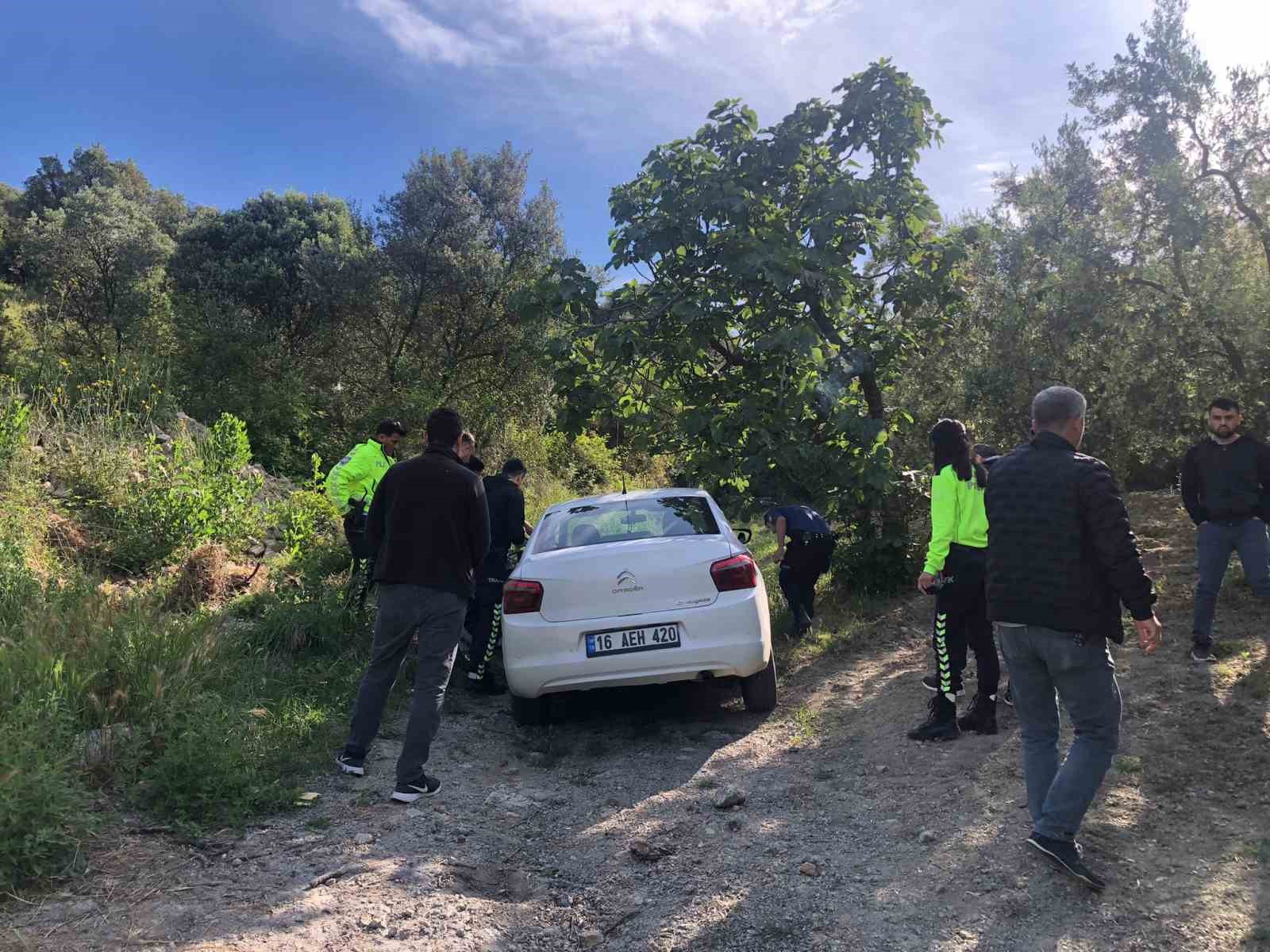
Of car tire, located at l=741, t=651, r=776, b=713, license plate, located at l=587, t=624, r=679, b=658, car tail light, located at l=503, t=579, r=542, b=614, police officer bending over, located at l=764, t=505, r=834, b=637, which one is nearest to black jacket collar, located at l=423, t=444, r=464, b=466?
car tail light, located at l=503, t=579, r=542, b=614

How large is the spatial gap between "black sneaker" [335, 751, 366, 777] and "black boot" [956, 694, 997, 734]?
3582mm

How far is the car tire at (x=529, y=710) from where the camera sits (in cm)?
564

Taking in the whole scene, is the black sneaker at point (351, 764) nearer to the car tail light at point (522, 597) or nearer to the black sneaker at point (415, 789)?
the black sneaker at point (415, 789)

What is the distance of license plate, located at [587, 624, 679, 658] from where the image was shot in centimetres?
519

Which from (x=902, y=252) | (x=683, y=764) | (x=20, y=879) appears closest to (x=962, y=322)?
(x=902, y=252)

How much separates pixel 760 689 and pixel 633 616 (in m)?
1.19

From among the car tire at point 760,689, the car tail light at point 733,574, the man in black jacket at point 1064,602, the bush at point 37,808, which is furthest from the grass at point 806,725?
the bush at point 37,808

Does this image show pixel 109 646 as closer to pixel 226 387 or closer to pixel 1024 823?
pixel 1024 823

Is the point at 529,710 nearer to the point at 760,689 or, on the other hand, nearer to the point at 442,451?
the point at 760,689

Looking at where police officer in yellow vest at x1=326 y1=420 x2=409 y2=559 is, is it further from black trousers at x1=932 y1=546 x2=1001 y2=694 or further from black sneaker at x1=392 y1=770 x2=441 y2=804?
black trousers at x1=932 y1=546 x2=1001 y2=694

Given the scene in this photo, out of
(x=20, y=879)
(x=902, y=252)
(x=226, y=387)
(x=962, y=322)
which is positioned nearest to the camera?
(x=20, y=879)

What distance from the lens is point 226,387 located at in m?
14.5

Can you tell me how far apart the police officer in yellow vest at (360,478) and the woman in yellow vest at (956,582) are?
4248 millimetres

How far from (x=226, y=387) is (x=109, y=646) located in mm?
10844
